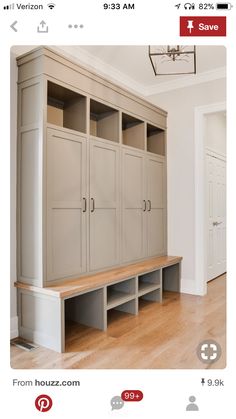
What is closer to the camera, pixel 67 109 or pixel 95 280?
pixel 95 280

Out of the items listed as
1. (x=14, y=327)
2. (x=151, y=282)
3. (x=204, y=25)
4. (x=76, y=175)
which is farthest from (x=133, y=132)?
(x=204, y=25)

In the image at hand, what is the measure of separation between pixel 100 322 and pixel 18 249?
75 cm

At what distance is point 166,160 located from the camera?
3.22 meters

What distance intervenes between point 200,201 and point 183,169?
38 centimetres

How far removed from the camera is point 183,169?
10.2 ft

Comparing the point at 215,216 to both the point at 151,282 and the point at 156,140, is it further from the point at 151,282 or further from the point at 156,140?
the point at 151,282

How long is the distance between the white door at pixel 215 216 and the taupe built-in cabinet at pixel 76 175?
1.03m

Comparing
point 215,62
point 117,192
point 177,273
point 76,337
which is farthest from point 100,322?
point 215,62

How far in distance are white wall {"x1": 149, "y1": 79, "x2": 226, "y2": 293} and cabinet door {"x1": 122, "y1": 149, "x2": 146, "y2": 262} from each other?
48cm

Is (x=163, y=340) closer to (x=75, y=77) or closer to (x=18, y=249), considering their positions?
(x=18, y=249)

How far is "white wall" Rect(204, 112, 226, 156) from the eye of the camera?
Result: 361cm
